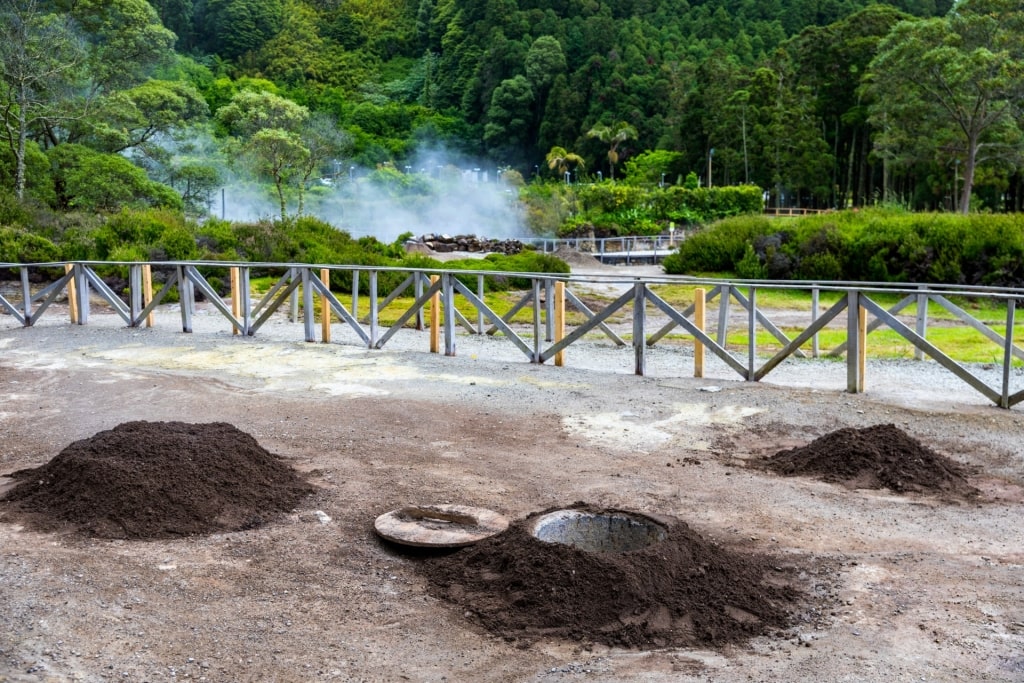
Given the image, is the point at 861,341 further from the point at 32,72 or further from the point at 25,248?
the point at 32,72

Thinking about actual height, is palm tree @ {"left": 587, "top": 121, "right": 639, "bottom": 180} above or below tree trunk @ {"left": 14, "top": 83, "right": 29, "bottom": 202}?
above

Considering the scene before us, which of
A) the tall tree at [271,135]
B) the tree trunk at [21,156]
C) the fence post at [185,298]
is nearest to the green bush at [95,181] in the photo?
the tree trunk at [21,156]

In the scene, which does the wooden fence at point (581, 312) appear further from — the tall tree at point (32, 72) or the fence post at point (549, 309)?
the tall tree at point (32, 72)

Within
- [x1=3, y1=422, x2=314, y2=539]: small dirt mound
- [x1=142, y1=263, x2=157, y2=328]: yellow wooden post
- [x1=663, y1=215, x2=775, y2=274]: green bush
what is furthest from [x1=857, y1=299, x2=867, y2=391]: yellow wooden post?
[x1=663, y1=215, x2=775, y2=274]: green bush

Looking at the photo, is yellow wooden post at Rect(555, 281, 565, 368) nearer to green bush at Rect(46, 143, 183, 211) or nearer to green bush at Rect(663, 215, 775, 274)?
green bush at Rect(663, 215, 775, 274)

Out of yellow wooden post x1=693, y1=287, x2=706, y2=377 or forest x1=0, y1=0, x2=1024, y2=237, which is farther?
forest x1=0, y1=0, x2=1024, y2=237

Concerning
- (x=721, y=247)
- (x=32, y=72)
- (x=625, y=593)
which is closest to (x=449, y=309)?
(x=625, y=593)

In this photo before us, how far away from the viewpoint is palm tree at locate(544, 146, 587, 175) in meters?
85.9

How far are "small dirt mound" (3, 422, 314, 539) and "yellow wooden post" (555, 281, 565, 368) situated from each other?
19.0 ft

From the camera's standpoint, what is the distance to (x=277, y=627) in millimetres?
4629

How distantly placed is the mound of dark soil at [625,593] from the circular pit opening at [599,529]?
0.27m

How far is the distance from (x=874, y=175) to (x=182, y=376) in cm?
6175

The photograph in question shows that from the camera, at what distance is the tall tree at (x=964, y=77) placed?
40.6 m

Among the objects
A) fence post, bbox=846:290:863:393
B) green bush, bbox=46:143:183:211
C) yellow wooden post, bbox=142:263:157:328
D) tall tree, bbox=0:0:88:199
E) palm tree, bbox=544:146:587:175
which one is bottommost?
fence post, bbox=846:290:863:393
